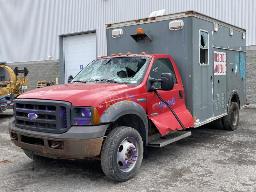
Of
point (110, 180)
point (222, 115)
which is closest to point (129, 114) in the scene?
point (110, 180)

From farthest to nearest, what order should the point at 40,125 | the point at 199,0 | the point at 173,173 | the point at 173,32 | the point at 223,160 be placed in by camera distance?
the point at 199,0
the point at 173,32
the point at 223,160
the point at 173,173
the point at 40,125

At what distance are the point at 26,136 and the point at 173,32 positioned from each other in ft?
12.4

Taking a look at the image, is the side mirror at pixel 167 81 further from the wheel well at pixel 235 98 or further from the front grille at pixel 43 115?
the wheel well at pixel 235 98

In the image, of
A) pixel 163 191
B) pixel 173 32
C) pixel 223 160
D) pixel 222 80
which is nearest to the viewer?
pixel 163 191

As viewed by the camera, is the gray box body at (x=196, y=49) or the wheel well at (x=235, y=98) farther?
the wheel well at (x=235, y=98)

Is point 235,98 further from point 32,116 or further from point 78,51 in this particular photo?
point 78,51

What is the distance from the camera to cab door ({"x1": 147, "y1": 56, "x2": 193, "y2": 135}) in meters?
6.42

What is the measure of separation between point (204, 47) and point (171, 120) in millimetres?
2145

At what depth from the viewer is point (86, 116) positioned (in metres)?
5.25

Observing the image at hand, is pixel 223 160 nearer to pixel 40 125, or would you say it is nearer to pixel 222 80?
pixel 222 80

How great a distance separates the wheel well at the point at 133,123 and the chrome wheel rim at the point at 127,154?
13.7 inches

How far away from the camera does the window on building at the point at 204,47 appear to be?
781cm

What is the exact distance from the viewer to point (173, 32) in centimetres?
750

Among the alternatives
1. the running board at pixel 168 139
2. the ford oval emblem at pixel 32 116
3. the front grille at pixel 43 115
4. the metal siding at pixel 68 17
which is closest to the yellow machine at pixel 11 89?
the metal siding at pixel 68 17
